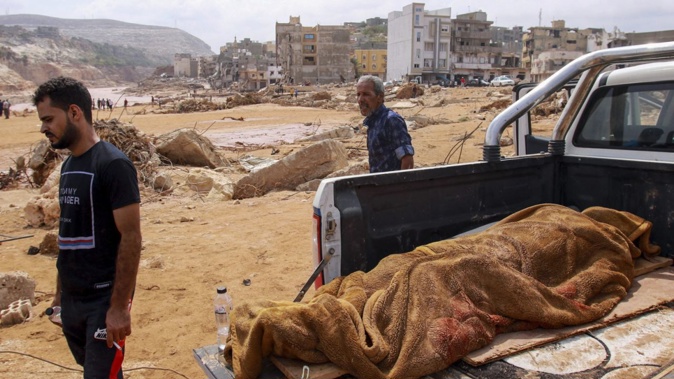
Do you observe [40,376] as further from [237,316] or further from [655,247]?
[655,247]

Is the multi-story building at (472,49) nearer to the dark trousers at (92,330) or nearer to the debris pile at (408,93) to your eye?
the debris pile at (408,93)

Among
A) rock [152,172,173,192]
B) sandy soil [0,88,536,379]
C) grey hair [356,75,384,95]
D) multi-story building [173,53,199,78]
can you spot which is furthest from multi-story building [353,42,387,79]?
grey hair [356,75,384,95]

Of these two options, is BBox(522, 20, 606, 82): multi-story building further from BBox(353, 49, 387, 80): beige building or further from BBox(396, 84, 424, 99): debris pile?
BBox(396, 84, 424, 99): debris pile

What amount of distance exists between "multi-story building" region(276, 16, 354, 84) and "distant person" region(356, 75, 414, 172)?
279ft

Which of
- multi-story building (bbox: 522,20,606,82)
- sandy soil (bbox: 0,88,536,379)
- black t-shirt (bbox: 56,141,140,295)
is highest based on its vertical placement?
multi-story building (bbox: 522,20,606,82)

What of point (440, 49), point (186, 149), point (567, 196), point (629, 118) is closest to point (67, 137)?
point (567, 196)

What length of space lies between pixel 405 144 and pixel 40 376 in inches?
125

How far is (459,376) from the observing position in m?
2.20

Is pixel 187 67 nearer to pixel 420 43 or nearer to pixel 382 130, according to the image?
pixel 420 43

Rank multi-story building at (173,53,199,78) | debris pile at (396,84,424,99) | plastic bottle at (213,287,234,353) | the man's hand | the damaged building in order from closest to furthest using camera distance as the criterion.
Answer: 1. the man's hand
2. plastic bottle at (213,287,234,353)
3. debris pile at (396,84,424,99)
4. the damaged building
5. multi-story building at (173,53,199,78)

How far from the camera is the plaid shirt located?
4.54 m

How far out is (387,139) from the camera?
15.0 ft

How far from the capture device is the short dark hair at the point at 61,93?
259cm

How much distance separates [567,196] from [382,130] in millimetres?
1481
